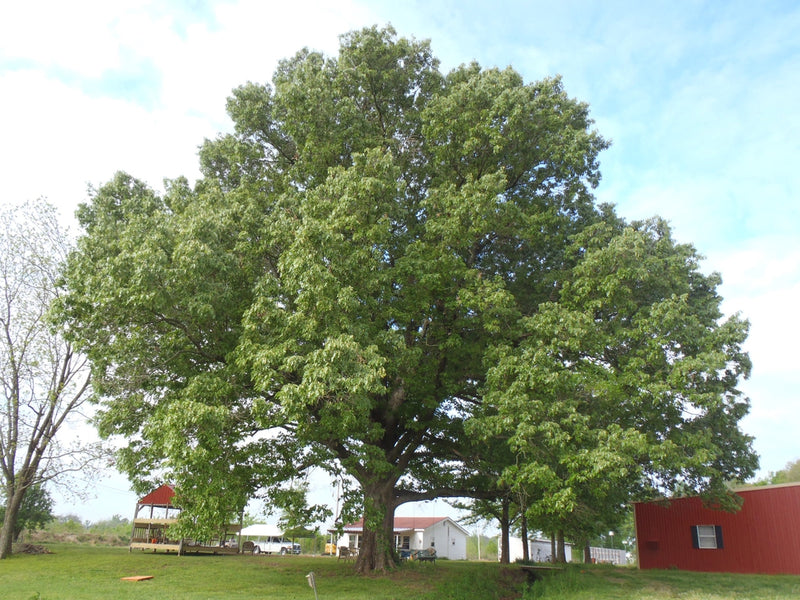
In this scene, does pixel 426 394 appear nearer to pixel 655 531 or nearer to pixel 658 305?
pixel 658 305

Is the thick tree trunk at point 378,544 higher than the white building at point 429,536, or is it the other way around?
the thick tree trunk at point 378,544

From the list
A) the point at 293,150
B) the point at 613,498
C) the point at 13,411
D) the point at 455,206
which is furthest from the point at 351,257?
the point at 13,411

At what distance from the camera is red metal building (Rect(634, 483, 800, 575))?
1922 cm

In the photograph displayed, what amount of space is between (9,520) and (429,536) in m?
34.2

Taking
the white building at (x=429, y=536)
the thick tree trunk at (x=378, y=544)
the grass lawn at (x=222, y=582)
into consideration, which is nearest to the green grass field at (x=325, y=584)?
the grass lawn at (x=222, y=582)

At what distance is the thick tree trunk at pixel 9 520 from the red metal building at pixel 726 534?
27664 mm

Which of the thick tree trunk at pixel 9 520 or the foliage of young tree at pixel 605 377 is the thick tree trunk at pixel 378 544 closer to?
the foliage of young tree at pixel 605 377

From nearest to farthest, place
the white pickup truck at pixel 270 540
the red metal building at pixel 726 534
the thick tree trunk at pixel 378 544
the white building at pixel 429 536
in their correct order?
the thick tree trunk at pixel 378 544
the red metal building at pixel 726 534
the white pickup truck at pixel 270 540
the white building at pixel 429 536

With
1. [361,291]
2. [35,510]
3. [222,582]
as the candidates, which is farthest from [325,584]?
[35,510]

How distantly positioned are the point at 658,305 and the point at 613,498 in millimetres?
9839

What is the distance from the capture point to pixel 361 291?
13.4m

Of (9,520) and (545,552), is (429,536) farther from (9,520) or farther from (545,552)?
(9,520)

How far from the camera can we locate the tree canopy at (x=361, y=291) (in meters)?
12.0

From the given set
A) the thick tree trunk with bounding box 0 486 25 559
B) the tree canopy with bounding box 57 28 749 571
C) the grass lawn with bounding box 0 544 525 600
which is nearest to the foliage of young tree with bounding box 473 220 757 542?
the tree canopy with bounding box 57 28 749 571
